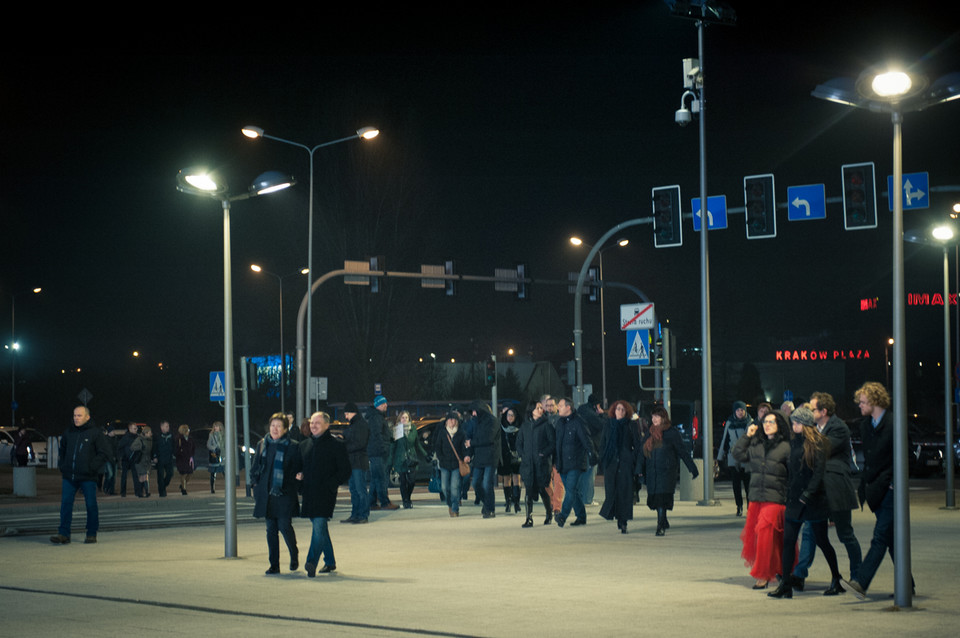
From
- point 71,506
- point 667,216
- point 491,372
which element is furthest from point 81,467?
point 491,372

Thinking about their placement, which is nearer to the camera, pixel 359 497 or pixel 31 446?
pixel 359 497

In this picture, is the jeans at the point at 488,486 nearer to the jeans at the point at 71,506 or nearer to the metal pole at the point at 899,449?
the jeans at the point at 71,506

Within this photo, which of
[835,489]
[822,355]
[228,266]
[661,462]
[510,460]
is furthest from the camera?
[822,355]

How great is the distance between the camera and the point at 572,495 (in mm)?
17641

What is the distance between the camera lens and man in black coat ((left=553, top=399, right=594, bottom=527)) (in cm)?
1733

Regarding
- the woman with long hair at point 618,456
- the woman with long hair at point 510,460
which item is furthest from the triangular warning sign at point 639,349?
the woman with long hair at point 618,456

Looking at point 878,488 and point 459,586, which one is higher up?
point 878,488

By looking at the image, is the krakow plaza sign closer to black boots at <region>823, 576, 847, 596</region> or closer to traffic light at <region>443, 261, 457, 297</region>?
traffic light at <region>443, 261, 457, 297</region>

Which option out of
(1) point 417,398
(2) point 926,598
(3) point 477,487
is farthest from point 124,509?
(1) point 417,398

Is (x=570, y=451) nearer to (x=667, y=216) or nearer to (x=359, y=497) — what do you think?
(x=359, y=497)

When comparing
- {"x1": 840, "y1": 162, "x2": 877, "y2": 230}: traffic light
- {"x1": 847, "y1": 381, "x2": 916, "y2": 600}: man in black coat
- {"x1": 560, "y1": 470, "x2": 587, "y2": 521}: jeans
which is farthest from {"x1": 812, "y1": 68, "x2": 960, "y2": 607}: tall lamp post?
{"x1": 840, "y1": 162, "x2": 877, "y2": 230}: traffic light

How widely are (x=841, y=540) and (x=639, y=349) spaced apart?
1432 cm

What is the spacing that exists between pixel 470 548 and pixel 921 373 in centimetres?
9220

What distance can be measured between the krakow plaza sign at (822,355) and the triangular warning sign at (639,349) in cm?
8847
